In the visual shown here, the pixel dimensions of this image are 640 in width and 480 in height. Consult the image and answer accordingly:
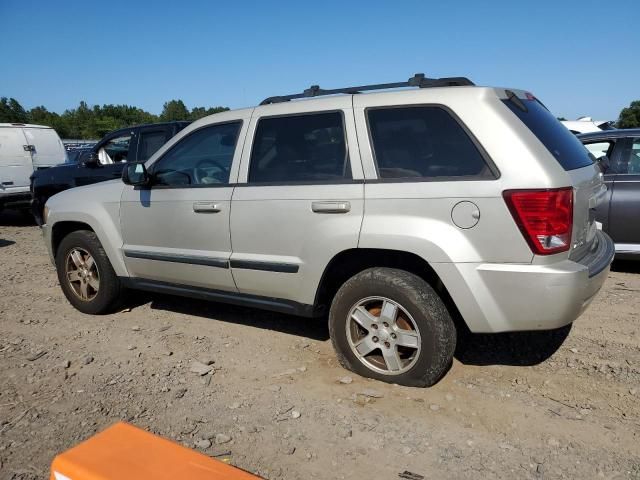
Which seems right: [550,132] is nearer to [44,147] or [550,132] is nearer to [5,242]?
[5,242]

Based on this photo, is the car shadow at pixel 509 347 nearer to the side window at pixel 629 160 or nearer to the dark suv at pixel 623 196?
the dark suv at pixel 623 196

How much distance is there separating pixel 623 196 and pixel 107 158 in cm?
759

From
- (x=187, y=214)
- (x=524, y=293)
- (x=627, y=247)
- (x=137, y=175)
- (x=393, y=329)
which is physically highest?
(x=137, y=175)

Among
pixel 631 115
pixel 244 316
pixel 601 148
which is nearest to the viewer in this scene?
pixel 244 316

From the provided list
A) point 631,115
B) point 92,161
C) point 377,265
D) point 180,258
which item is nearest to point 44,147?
point 92,161

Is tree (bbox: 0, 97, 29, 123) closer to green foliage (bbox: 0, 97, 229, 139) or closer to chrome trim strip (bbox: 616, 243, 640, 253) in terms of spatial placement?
green foliage (bbox: 0, 97, 229, 139)

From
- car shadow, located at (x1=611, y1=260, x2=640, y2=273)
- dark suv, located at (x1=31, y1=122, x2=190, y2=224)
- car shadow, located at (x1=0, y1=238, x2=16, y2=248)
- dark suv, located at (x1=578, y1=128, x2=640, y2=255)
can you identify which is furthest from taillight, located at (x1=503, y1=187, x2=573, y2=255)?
car shadow, located at (x1=0, y1=238, x2=16, y2=248)

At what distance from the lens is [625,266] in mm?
6234

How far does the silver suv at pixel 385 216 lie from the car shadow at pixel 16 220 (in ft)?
30.1

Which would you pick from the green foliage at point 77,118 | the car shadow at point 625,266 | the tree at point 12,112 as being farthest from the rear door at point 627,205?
the tree at point 12,112

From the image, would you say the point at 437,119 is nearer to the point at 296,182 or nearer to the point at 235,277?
the point at 296,182

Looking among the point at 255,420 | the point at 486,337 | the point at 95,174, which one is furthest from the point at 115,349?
the point at 95,174

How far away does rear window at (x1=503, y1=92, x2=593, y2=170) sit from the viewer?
10.2ft

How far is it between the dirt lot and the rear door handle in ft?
3.73
